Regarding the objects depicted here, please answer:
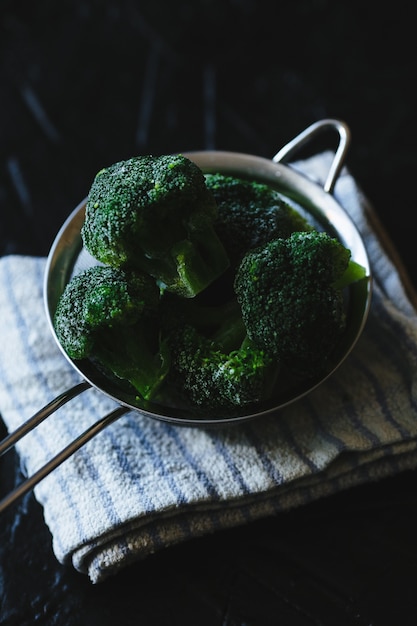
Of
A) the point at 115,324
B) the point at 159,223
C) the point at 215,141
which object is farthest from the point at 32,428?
the point at 215,141

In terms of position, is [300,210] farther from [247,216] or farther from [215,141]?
[215,141]

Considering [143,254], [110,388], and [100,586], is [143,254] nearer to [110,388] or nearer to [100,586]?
[110,388]

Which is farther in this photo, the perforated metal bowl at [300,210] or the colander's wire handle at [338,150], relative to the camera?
the colander's wire handle at [338,150]

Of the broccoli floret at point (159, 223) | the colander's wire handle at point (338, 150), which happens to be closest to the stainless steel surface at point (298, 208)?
the colander's wire handle at point (338, 150)

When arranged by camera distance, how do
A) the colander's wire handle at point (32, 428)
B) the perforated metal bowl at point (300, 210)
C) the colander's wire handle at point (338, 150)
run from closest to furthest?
the colander's wire handle at point (32, 428)
the perforated metal bowl at point (300, 210)
the colander's wire handle at point (338, 150)

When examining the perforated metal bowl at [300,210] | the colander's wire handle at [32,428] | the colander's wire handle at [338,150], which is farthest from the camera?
the colander's wire handle at [338,150]

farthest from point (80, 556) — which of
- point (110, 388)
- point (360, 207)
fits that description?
point (360, 207)

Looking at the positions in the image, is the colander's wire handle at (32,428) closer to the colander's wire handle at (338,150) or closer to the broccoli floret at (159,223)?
the broccoli floret at (159,223)

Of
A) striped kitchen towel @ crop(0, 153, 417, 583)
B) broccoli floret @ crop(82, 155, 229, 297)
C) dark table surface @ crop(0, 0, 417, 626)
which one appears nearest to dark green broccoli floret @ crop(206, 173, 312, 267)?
broccoli floret @ crop(82, 155, 229, 297)
